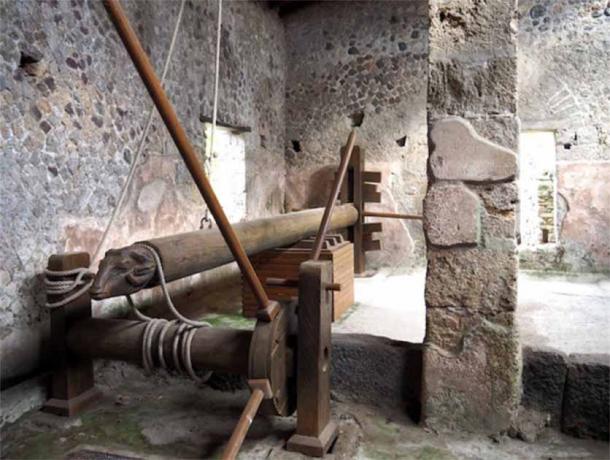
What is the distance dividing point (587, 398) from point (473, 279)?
23.6 inches

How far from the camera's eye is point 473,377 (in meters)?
1.89

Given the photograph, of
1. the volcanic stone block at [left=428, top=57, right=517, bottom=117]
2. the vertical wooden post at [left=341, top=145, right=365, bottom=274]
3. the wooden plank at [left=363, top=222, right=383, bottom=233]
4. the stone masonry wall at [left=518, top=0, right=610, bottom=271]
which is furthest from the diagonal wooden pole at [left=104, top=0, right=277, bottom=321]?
the stone masonry wall at [left=518, top=0, right=610, bottom=271]

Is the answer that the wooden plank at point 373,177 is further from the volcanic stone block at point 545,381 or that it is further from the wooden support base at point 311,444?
the wooden support base at point 311,444

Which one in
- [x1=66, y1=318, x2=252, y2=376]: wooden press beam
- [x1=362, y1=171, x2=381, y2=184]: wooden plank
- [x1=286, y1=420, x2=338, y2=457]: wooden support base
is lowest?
[x1=286, y1=420, x2=338, y2=457]: wooden support base

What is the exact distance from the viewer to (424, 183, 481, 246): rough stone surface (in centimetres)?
184

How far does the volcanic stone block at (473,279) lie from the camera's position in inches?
71.9

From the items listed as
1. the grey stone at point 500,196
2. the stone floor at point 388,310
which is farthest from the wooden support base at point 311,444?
the grey stone at point 500,196

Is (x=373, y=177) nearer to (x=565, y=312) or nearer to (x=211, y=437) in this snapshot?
(x=565, y=312)

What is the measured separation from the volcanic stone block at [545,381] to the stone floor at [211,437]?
0.33 ft

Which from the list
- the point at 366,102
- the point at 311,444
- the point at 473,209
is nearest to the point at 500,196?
the point at 473,209

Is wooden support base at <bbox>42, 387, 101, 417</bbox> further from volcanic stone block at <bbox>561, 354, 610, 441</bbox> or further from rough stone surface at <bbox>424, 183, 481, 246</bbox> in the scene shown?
volcanic stone block at <bbox>561, 354, 610, 441</bbox>

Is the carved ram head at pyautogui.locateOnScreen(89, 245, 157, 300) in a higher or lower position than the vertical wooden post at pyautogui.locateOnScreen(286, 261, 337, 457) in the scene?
higher

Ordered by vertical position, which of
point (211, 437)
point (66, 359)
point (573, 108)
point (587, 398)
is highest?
point (573, 108)

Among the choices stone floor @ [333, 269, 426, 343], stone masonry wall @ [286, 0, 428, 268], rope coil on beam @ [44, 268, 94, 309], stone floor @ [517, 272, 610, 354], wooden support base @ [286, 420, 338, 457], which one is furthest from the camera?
stone masonry wall @ [286, 0, 428, 268]
